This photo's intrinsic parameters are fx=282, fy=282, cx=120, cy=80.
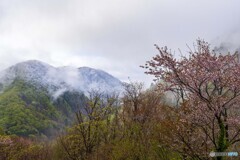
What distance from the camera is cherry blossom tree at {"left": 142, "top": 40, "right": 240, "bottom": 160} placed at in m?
8.71

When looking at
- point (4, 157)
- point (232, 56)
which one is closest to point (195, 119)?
point (232, 56)

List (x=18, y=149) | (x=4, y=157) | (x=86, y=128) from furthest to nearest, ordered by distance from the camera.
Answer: (x=18, y=149), (x=4, y=157), (x=86, y=128)

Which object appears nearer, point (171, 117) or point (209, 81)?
point (209, 81)

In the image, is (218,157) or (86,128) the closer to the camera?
(218,157)

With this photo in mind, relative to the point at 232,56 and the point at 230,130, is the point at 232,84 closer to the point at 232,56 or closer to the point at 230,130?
the point at 232,56

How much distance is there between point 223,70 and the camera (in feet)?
29.9

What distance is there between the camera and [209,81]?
8.94 meters

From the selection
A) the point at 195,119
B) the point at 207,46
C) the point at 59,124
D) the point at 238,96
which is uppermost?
the point at 59,124

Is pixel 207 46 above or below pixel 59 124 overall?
below

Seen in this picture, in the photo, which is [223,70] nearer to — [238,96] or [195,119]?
[238,96]

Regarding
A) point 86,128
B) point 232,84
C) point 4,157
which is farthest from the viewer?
point 4,157

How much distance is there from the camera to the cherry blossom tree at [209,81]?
8.71 metres

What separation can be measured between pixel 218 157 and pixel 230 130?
50.1 inches

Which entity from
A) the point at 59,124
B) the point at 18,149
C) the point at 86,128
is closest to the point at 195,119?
the point at 86,128
